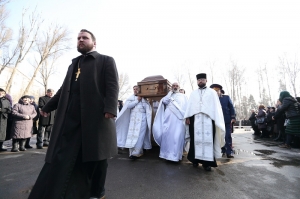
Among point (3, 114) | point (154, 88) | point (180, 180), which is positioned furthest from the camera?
point (3, 114)

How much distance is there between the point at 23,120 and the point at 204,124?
5790mm

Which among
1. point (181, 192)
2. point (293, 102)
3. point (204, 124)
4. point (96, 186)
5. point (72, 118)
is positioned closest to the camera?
point (72, 118)

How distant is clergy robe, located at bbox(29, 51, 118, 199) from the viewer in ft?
5.59

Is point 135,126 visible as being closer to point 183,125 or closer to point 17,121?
point 183,125

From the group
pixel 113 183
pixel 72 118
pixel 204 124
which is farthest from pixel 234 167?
pixel 72 118

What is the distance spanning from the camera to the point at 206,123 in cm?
390

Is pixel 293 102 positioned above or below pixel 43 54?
below

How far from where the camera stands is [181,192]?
96.6 inches

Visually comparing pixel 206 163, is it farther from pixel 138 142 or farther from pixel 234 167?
pixel 138 142

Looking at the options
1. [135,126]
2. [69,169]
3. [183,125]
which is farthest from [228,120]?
[69,169]

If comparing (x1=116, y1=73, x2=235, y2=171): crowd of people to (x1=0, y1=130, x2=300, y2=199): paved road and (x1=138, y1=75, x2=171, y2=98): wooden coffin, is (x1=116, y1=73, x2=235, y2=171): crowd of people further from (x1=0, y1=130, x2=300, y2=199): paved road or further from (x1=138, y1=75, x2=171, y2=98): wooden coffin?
(x1=0, y1=130, x2=300, y2=199): paved road

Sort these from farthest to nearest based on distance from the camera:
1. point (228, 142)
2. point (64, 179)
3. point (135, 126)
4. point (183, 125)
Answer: point (228, 142), point (135, 126), point (183, 125), point (64, 179)

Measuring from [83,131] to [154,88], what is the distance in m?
3.64

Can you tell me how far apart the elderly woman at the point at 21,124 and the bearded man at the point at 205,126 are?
525cm
